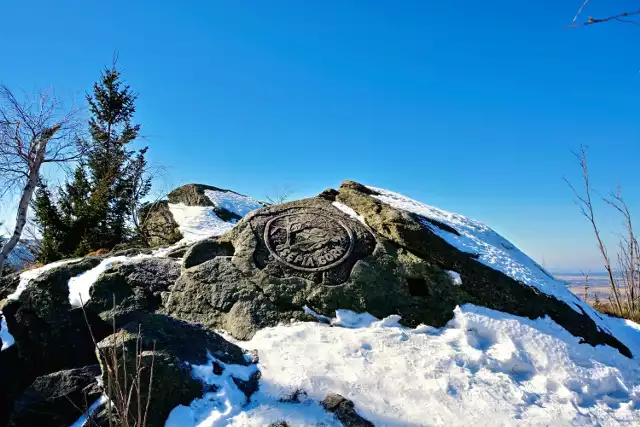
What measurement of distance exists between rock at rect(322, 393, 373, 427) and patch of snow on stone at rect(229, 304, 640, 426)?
7cm

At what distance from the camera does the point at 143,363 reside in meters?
3.28

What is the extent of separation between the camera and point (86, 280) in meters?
5.80

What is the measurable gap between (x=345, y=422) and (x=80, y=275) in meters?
4.69

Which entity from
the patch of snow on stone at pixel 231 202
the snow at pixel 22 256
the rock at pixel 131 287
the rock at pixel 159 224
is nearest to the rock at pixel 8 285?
the rock at pixel 131 287

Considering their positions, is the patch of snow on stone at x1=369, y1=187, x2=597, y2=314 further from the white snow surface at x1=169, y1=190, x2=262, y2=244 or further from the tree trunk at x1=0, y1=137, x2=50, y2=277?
the tree trunk at x1=0, y1=137, x2=50, y2=277

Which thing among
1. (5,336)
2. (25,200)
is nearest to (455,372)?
(5,336)

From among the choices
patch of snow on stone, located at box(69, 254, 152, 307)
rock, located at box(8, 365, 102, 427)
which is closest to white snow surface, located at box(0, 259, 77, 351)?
patch of snow on stone, located at box(69, 254, 152, 307)

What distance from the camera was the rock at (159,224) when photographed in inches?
474

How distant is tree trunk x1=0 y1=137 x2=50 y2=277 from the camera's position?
8.30 meters

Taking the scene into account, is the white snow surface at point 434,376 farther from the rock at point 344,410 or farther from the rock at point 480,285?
the rock at point 480,285

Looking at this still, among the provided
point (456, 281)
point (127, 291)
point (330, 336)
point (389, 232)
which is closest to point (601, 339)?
point (456, 281)

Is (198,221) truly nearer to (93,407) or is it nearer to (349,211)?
(349,211)

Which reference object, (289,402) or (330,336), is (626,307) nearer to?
(330,336)

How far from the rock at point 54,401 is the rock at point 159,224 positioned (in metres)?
7.74
